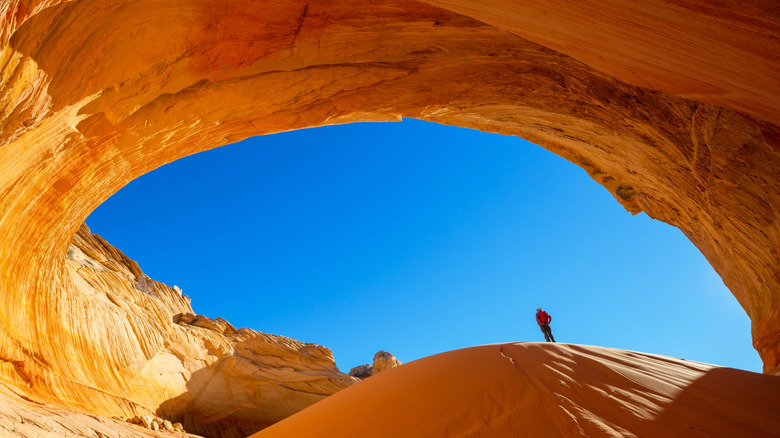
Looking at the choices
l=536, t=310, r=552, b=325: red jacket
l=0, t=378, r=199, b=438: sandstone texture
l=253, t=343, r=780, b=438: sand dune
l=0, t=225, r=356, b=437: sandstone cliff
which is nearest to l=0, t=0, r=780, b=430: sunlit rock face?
l=0, t=225, r=356, b=437: sandstone cliff

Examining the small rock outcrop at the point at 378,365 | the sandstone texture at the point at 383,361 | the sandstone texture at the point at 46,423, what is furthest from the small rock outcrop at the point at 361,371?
the sandstone texture at the point at 46,423

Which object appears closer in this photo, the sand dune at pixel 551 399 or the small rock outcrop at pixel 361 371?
the sand dune at pixel 551 399

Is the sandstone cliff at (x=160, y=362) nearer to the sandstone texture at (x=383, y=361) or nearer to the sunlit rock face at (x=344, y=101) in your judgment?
the sunlit rock face at (x=344, y=101)

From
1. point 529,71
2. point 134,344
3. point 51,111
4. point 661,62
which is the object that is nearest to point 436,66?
point 529,71

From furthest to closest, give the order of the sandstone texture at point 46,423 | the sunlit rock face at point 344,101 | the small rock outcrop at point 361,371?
the small rock outcrop at point 361,371
the sandstone texture at point 46,423
the sunlit rock face at point 344,101

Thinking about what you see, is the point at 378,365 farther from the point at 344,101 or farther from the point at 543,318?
the point at 344,101

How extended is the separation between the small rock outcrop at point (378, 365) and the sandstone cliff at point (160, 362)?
396cm

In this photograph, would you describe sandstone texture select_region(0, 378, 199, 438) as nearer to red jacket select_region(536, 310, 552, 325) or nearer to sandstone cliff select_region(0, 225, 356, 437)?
sandstone cliff select_region(0, 225, 356, 437)

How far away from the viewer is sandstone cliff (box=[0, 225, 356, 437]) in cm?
1006

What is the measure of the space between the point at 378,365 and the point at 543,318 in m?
11.4

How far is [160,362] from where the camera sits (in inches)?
534

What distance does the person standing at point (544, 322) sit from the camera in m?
15.1

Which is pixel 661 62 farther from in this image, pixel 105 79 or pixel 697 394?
pixel 105 79

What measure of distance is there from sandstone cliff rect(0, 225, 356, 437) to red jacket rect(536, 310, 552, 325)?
29.9ft
